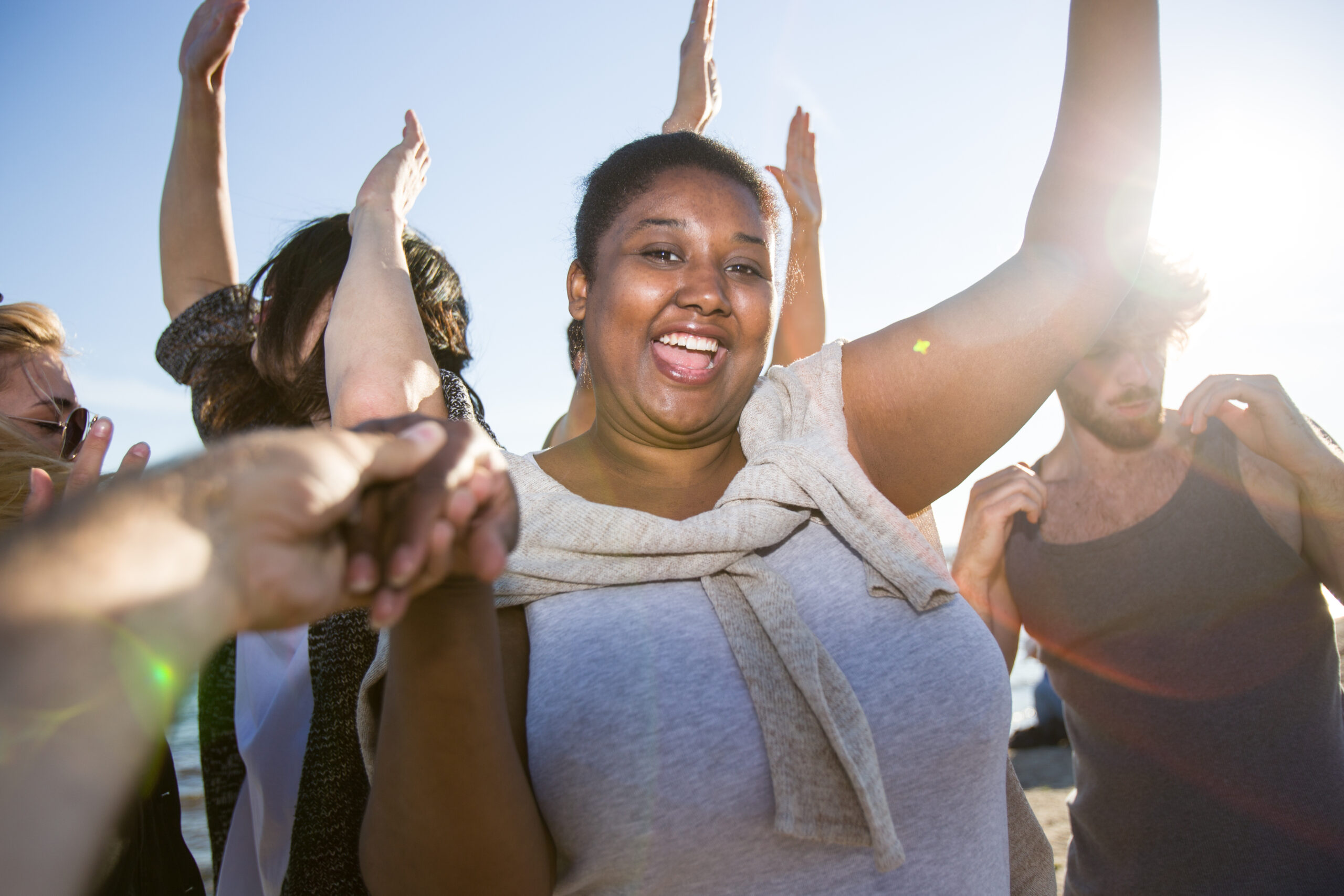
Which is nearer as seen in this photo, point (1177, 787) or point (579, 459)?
point (579, 459)

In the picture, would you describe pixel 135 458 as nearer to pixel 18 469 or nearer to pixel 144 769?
pixel 18 469

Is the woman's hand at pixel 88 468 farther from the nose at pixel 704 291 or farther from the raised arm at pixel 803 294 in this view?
the raised arm at pixel 803 294

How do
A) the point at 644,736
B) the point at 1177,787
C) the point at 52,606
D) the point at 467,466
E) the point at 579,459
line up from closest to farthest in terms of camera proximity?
1. the point at 52,606
2. the point at 467,466
3. the point at 644,736
4. the point at 579,459
5. the point at 1177,787

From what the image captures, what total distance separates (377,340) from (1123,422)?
2890 millimetres

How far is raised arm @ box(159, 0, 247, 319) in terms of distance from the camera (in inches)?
108

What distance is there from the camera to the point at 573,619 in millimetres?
1515

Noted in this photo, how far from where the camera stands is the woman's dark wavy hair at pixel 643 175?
2.01 metres

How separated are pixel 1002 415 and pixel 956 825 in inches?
33.8

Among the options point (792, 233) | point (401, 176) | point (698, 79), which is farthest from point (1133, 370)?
point (401, 176)

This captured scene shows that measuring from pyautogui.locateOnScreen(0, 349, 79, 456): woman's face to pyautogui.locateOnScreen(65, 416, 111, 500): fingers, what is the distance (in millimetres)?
1064

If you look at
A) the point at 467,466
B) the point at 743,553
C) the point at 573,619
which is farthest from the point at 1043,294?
the point at 467,466

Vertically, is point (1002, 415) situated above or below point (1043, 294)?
below

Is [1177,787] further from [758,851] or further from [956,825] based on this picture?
[758,851]

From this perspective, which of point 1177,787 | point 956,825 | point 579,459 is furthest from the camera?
point 1177,787
